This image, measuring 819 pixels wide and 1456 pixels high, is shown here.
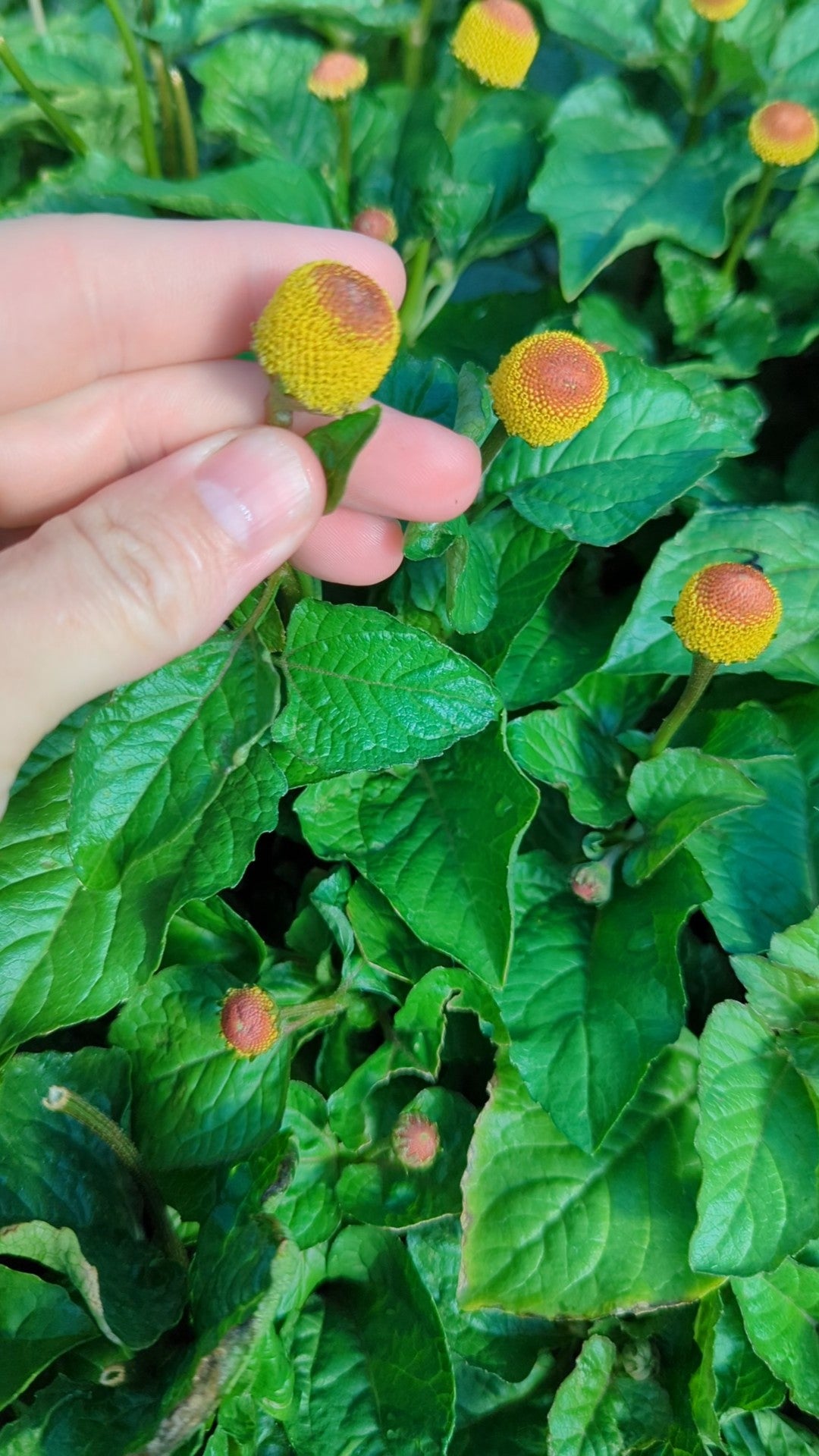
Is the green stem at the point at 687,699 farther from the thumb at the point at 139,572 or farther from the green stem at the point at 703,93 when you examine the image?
the green stem at the point at 703,93

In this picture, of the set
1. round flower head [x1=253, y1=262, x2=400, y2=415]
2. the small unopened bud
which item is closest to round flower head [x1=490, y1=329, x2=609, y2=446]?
round flower head [x1=253, y1=262, x2=400, y2=415]

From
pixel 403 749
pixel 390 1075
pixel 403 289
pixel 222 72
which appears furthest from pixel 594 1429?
pixel 222 72

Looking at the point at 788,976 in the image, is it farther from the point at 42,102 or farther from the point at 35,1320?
the point at 42,102

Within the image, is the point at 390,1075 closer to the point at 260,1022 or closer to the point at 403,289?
the point at 260,1022

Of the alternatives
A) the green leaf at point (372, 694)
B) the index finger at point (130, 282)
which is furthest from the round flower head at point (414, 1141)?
the index finger at point (130, 282)

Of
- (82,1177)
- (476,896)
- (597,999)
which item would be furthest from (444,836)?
(82,1177)

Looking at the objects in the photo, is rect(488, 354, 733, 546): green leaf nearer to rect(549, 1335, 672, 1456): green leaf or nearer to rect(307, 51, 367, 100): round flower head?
rect(307, 51, 367, 100): round flower head
